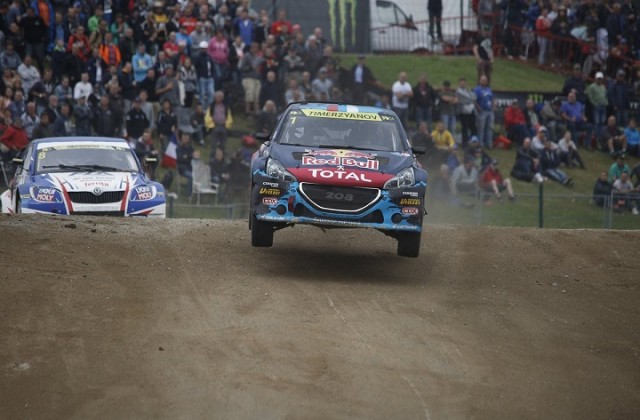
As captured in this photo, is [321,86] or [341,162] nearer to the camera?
[341,162]

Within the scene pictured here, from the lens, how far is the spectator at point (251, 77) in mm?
26281

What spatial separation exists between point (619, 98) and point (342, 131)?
17122mm

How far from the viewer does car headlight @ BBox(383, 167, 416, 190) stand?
12.7m

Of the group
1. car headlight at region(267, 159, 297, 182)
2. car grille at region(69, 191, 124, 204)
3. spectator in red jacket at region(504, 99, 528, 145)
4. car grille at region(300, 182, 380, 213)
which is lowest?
spectator in red jacket at region(504, 99, 528, 145)

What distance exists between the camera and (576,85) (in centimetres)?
2958

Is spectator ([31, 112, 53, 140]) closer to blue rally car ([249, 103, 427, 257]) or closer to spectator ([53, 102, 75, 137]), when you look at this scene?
spectator ([53, 102, 75, 137])

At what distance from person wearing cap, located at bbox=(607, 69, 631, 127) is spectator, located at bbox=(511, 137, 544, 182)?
406 cm

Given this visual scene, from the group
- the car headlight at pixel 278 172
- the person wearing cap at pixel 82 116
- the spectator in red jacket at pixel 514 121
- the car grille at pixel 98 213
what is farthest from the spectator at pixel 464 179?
the car headlight at pixel 278 172

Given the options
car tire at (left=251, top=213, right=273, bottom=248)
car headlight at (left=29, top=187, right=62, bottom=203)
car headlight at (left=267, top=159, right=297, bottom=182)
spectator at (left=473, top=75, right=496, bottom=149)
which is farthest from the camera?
spectator at (left=473, top=75, right=496, bottom=149)

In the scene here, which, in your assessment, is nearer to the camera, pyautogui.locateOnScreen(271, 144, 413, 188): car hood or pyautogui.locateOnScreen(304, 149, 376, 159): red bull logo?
pyautogui.locateOnScreen(271, 144, 413, 188): car hood

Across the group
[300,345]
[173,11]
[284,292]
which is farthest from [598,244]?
[173,11]

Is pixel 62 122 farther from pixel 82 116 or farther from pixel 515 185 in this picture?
pixel 515 185

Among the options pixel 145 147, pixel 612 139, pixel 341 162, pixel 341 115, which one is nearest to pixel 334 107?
pixel 341 115

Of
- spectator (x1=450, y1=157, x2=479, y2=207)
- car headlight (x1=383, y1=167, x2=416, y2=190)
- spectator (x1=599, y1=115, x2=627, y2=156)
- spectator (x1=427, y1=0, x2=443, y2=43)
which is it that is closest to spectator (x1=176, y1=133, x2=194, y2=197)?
spectator (x1=450, y1=157, x2=479, y2=207)
